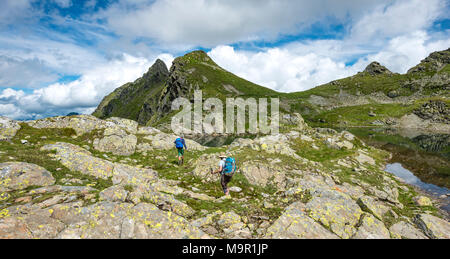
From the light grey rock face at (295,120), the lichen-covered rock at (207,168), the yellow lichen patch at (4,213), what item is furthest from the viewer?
the light grey rock face at (295,120)

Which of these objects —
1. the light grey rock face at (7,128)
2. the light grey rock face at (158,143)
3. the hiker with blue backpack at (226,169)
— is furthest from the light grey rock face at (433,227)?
the light grey rock face at (7,128)

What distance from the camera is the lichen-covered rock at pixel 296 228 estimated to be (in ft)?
28.4

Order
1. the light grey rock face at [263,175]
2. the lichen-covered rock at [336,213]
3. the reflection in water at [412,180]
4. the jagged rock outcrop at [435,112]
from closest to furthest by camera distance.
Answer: the lichen-covered rock at [336,213] → the light grey rock face at [263,175] → the reflection in water at [412,180] → the jagged rock outcrop at [435,112]

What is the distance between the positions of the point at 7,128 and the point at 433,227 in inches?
1417

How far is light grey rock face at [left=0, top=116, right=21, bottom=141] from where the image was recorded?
19.8 m

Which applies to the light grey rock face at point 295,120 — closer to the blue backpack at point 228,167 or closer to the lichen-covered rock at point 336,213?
the blue backpack at point 228,167

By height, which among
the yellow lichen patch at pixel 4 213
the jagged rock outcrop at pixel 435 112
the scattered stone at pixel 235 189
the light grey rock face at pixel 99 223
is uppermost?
the jagged rock outcrop at pixel 435 112

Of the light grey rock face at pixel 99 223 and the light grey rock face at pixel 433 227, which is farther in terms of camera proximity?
the light grey rock face at pixel 433 227

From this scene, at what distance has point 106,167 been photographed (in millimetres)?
14078

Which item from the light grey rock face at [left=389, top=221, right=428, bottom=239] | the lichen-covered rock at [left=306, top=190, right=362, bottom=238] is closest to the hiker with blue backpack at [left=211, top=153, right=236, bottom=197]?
the lichen-covered rock at [left=306, top=190, right=362, bottom=238]

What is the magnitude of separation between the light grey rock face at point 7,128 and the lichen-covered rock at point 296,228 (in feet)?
86.7

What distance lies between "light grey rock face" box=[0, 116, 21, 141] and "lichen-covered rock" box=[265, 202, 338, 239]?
26.4 meters

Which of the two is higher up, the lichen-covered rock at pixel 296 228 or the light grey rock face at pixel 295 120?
the light grey rock face at pixel 295 120
